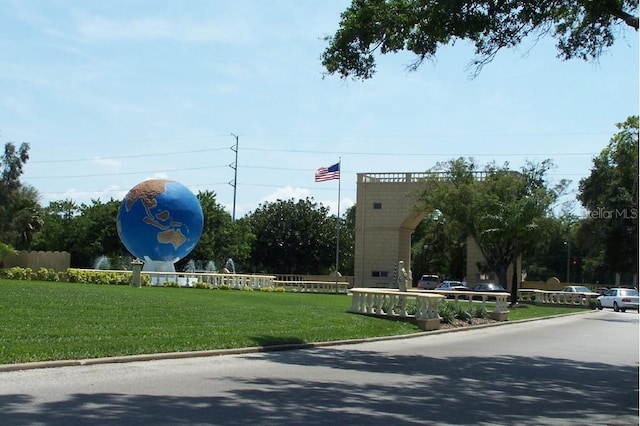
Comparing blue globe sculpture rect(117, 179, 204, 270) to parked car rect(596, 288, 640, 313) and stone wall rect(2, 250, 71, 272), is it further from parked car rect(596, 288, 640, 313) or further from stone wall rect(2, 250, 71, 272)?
parked car rect(596, 288, 640, 313)

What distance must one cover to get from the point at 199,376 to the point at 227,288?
27.4m

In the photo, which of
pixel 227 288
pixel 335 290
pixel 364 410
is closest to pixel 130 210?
pixel 227 288

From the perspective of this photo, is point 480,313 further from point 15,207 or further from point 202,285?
point 15,207

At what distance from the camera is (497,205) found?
140 feet

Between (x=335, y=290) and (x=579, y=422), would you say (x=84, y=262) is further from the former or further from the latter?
(x=579, y=422)

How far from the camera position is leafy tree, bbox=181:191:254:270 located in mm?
59031

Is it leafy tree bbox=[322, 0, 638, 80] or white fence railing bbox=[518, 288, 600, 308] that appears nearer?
leafy tree bbox=[322, 0, 638, 80]

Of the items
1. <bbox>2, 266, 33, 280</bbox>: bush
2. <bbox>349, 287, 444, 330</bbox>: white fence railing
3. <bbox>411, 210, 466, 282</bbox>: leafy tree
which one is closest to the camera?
<bbox>349, 287, 444, 330</bbox>: white fence railing

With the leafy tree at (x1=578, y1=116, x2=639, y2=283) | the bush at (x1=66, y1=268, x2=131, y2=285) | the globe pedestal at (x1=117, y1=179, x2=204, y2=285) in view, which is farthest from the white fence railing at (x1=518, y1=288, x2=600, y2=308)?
the bush at (x1=66, y1=268, x2=131, y2=285)

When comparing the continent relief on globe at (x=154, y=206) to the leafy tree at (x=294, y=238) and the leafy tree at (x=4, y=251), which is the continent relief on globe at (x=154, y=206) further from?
the leafy tree at (x=294, y=238)

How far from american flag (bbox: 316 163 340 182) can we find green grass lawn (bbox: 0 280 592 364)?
26.9 m

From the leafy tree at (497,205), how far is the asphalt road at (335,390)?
87.1 ft

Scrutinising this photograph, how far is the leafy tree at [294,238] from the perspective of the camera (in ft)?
225

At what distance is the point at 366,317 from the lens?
22500mm
